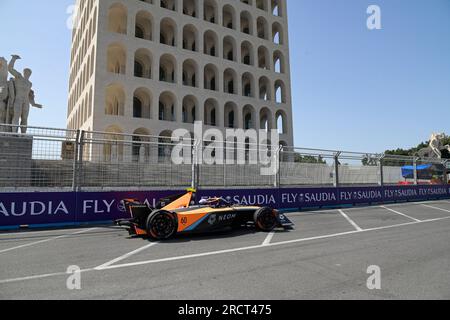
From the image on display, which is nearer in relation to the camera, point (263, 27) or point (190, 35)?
point (190, 35)

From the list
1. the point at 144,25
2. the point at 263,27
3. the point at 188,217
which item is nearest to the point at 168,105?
the point at 144,25

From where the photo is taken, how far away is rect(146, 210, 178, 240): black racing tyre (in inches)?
232

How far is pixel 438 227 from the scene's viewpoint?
785 cm

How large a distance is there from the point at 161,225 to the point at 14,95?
18430 millimetres

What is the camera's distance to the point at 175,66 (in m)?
30.7

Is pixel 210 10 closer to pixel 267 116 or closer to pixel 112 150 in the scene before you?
pixel 267 116

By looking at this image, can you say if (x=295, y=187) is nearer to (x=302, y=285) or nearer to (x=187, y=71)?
(x=302, y=285)

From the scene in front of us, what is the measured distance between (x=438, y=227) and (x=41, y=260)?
9337 mm

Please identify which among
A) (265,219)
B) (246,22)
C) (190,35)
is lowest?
(265,219)

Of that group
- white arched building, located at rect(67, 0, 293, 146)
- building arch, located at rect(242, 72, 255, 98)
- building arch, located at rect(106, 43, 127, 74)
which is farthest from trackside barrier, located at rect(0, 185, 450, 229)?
building arch, located at rect(242, 72, 255, 98)

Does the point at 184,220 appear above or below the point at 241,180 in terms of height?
below

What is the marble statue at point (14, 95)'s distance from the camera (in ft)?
59.2

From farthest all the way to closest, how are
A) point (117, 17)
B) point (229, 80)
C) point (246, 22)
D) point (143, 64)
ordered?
point (246, 22) < point (229, 80) < point (143, 64) < point (117, 17)
